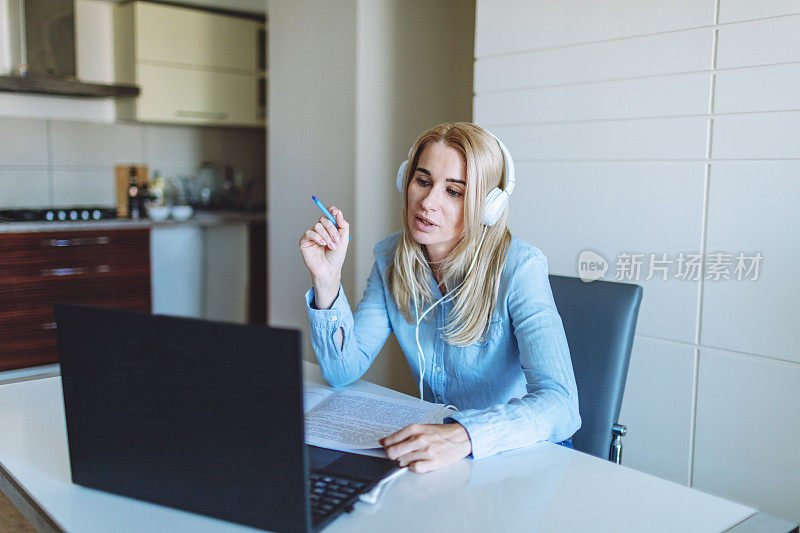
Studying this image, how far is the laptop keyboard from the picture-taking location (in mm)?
854

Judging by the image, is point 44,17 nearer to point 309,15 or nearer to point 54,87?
point 54,87

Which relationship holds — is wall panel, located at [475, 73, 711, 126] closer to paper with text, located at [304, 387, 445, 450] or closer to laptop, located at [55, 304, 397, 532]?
paper with text, located at [304, 387, 445, 450]

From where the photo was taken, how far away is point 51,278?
11.9 ft

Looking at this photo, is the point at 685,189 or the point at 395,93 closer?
the point at 685,189

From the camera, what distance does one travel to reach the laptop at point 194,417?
0.74 m

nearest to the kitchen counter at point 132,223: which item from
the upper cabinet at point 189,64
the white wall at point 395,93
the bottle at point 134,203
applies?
the bottle at point 134,203

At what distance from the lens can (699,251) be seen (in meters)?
2.18

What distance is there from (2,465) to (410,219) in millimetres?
866

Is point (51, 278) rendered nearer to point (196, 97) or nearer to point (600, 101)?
point (196, 97)

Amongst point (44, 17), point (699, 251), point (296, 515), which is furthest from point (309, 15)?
point (296, 515)

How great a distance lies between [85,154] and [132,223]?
0.72 metres

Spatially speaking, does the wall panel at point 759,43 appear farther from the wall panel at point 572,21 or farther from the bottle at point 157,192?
the bottle at point 157,192

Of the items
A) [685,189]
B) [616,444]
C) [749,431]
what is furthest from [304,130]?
[616,444]

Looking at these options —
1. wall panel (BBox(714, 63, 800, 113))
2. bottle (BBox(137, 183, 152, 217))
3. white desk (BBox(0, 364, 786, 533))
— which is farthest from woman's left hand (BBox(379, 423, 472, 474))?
bottle (BBox(137, 183, 152, 217))
